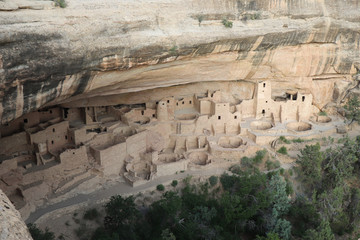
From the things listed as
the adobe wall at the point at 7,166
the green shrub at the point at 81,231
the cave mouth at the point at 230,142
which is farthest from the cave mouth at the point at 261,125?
the adobe wall at the point at 7,166

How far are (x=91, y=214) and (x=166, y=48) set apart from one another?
6413 millimetres

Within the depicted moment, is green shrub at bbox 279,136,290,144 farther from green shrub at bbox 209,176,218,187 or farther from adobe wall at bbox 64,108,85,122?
adobe wall at bbox 64,108,85,122

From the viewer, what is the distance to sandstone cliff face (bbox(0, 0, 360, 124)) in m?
8.74

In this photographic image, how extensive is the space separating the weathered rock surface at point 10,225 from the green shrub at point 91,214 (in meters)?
8.81

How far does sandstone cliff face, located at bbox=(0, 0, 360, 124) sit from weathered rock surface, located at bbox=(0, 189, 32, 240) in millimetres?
5057

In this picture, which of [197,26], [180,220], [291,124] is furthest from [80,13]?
[291,124]

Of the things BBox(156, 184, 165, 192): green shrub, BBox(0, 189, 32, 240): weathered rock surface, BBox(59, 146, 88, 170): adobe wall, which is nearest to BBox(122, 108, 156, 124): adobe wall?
BBox(59, 146, 88, 170): adobe wall

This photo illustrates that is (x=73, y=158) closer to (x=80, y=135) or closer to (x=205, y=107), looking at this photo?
(x=80, y=135)

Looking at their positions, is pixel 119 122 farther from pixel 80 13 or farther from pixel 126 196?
pixel 80 13

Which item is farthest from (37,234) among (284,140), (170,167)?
(284,140)

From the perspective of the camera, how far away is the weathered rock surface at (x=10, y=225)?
3398 millimetres

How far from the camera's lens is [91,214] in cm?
1252

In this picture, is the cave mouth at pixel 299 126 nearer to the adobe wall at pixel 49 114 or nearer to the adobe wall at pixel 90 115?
the adobe wall at pixel 90 115

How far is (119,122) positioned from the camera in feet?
52.0
